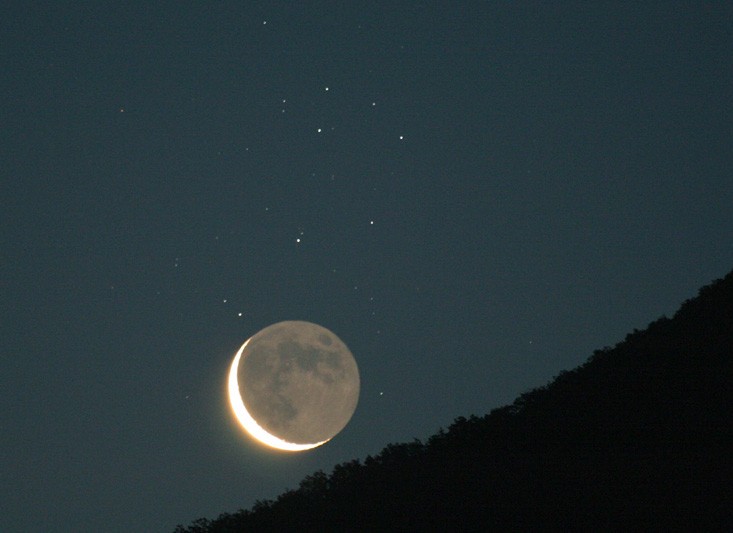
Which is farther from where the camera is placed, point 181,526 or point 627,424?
point 181,526

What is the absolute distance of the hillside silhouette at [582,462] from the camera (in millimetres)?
24516

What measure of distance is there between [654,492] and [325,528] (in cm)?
1292

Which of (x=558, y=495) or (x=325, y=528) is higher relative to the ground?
(x=325, y=528)

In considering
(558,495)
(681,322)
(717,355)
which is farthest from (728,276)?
(558,495)

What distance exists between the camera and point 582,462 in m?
31.8

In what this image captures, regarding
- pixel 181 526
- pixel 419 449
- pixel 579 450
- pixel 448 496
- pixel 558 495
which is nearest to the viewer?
pixel 558 495

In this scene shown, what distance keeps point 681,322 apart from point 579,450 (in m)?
15.5

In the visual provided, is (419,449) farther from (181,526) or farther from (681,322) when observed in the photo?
(681,322)

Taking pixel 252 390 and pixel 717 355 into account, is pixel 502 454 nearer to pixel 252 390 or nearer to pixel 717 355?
pixel 717 355

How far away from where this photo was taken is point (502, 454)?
1492 inches

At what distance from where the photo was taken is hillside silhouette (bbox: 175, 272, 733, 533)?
2452cm

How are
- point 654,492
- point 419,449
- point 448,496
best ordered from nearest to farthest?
point 654,492, point 448,496, point 419,449

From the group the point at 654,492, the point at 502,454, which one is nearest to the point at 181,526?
the point at 502,454

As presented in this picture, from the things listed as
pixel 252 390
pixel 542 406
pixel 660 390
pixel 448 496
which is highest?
pixel 252 390
